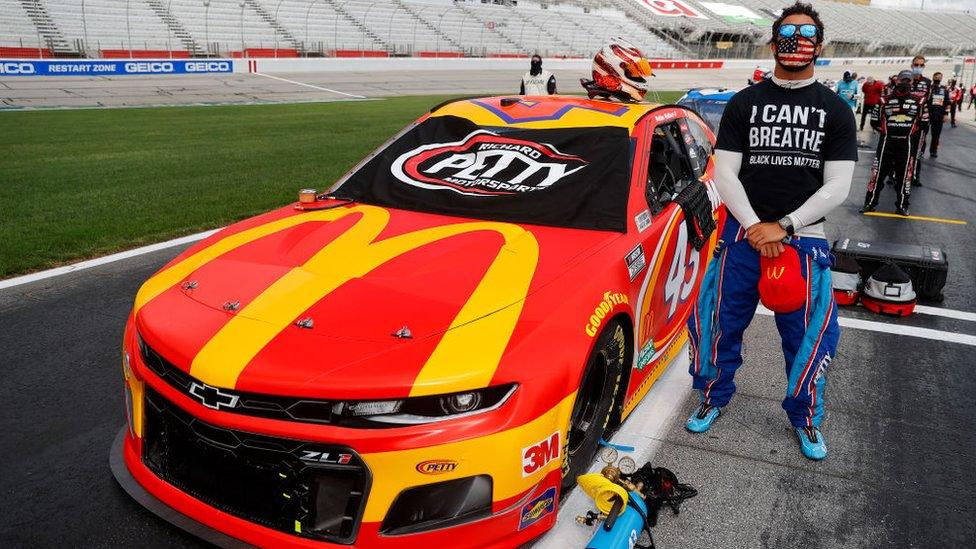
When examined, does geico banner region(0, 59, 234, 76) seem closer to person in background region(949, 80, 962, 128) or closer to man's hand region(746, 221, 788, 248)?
person in background region(949, 80, 962, 128)

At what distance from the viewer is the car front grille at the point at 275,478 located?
6.99ft

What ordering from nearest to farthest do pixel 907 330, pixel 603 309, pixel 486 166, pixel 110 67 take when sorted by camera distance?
pixel 603 309, pixel 486 166, pixel 907 330, pixel 110 67

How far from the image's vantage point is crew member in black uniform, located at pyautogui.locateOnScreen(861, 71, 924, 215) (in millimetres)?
8758

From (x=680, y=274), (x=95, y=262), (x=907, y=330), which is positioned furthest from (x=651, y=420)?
(x=95, y=262)

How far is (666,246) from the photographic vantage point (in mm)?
3494

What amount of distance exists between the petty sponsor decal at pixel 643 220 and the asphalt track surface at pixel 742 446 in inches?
37.1

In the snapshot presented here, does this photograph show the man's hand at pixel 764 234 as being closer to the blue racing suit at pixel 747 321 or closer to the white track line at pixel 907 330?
the blue racing suit at pixel 747 321

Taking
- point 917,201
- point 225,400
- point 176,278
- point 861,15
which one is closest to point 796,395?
point 225,400

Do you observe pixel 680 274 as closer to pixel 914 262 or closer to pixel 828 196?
pixel 828 196

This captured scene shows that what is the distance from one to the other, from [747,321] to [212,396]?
238cm

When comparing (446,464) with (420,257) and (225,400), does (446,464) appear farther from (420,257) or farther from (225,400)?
(420,257)

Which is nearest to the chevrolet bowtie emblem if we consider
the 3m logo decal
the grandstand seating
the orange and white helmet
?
the 3m logo decal

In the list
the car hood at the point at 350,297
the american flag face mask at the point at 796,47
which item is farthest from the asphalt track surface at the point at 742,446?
the american flag face mask at the point at 796,47

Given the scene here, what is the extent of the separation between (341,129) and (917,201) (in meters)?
10.7
